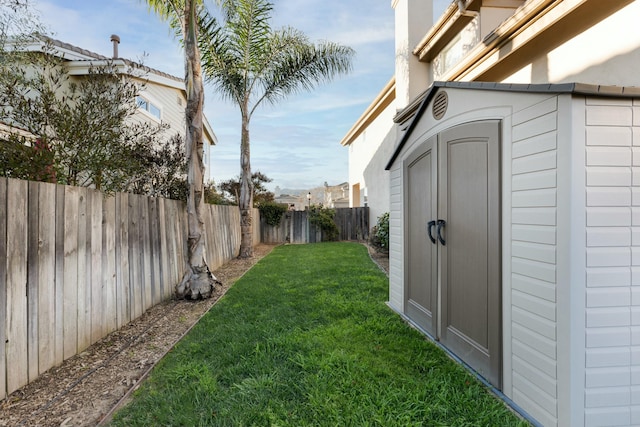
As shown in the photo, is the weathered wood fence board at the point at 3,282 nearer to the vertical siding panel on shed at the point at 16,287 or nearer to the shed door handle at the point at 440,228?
the vertical siding panel on shed at the point at 16,287

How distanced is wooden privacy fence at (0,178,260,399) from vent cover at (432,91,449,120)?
3.57m

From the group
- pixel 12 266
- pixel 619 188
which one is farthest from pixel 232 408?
pixel 619 188

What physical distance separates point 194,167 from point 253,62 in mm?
5040

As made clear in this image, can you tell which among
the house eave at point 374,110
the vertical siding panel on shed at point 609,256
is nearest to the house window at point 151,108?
the house eave at point 374,110

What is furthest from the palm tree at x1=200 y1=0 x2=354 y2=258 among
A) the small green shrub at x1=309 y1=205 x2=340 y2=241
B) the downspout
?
the small green shrub at x1=309 y1=205 x2=340 y2=241

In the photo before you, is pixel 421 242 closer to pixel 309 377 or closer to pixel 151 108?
pixel 309 377

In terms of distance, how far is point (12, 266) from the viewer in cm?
239

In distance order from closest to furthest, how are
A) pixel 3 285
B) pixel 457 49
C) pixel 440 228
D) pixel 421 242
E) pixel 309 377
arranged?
pixel 3 285
pixel 309 377
pixel 440 228
pixel 421 242
pixel 457 49

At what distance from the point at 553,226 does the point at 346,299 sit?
3.40 meters

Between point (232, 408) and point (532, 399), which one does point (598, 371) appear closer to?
point (532, 399)

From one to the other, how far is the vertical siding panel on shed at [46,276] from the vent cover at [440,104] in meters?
3.56

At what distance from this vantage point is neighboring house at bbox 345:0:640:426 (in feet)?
5.92

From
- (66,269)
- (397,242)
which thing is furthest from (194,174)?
(397,242)

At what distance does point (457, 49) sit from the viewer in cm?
685
